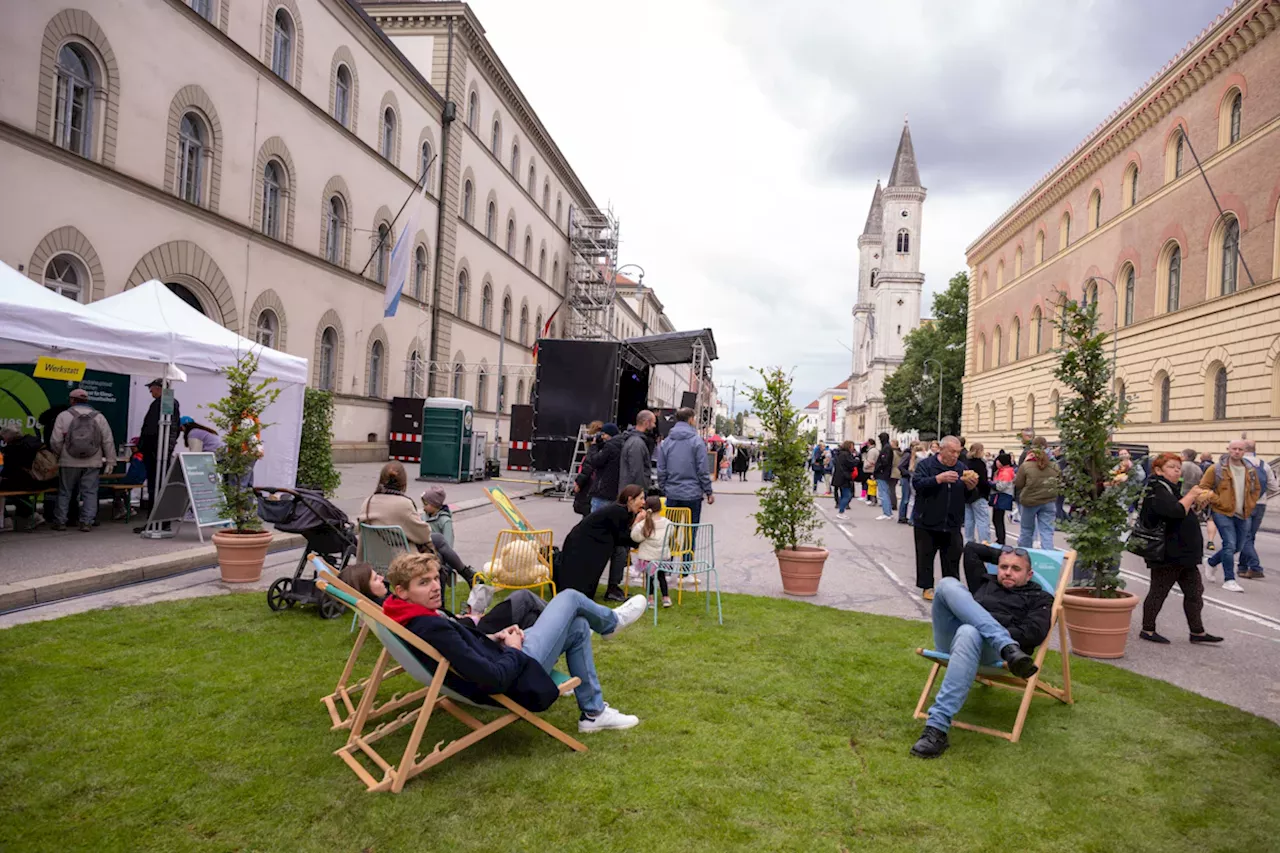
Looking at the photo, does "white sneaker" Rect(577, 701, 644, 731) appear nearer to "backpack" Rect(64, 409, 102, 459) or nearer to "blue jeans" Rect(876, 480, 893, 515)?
"backpack" Rect(64, 409, 102, 459)

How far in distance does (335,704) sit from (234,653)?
4.84 ft

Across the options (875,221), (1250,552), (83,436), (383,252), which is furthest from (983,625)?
(875,221)

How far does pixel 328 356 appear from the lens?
2734cm

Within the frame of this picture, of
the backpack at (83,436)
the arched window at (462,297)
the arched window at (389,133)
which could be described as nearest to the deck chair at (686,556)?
the backpack at (83,436)

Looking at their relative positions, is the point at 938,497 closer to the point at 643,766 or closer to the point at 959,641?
the point at 959,641

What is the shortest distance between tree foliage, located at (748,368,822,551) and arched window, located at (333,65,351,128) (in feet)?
73.1

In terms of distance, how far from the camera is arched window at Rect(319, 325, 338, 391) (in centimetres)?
2683

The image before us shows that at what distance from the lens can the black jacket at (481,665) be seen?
153 inches

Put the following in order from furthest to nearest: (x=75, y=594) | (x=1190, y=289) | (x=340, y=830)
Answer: (x=1190, y=289)
(x=75, y=594)
(x=340, y=830)

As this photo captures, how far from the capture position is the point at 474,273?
125 feet

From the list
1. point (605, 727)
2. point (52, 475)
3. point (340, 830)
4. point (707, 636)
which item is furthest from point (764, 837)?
point (52, 475)

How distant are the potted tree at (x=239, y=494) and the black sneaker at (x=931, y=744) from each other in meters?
6.48

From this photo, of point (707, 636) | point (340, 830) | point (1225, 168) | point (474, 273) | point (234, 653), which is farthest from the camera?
point (474, 273)

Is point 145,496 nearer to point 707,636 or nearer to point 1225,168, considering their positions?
point 707,636
